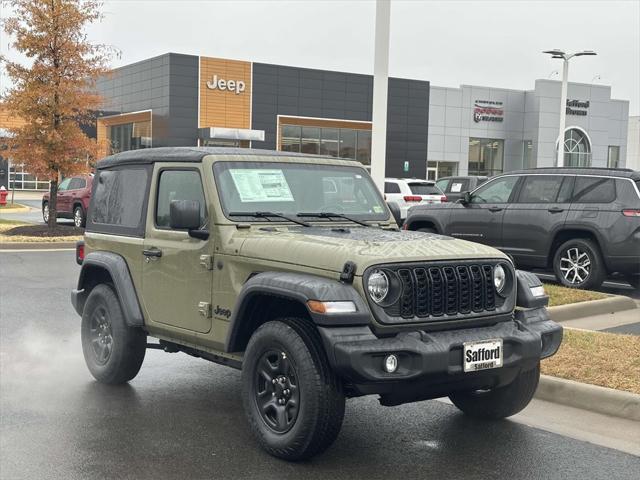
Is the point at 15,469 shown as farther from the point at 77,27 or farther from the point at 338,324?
the point at 77,27

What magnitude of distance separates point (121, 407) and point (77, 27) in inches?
703

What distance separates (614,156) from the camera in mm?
63438

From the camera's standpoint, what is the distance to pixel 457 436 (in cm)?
542

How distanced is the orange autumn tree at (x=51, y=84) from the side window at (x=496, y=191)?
40.6ft

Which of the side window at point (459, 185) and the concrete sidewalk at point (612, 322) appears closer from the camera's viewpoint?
the concrete sidewalk at point (612, 322)

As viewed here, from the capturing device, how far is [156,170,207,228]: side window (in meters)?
5.82

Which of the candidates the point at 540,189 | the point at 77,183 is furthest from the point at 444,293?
the point at 77,183

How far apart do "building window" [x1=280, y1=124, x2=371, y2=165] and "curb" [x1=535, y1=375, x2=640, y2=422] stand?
147ft

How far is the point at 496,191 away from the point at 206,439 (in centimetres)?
912

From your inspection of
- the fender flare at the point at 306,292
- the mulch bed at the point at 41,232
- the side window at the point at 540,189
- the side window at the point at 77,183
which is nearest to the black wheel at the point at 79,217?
the side window at the point at 77,183

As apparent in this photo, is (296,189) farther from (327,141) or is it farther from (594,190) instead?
(327,141)

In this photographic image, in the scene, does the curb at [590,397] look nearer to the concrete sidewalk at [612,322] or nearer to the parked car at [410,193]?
the concrete sidewalk at [612,322]

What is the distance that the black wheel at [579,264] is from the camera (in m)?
11.8

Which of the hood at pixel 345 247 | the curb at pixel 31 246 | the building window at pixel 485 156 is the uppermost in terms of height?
the building window at pixel 485 156
